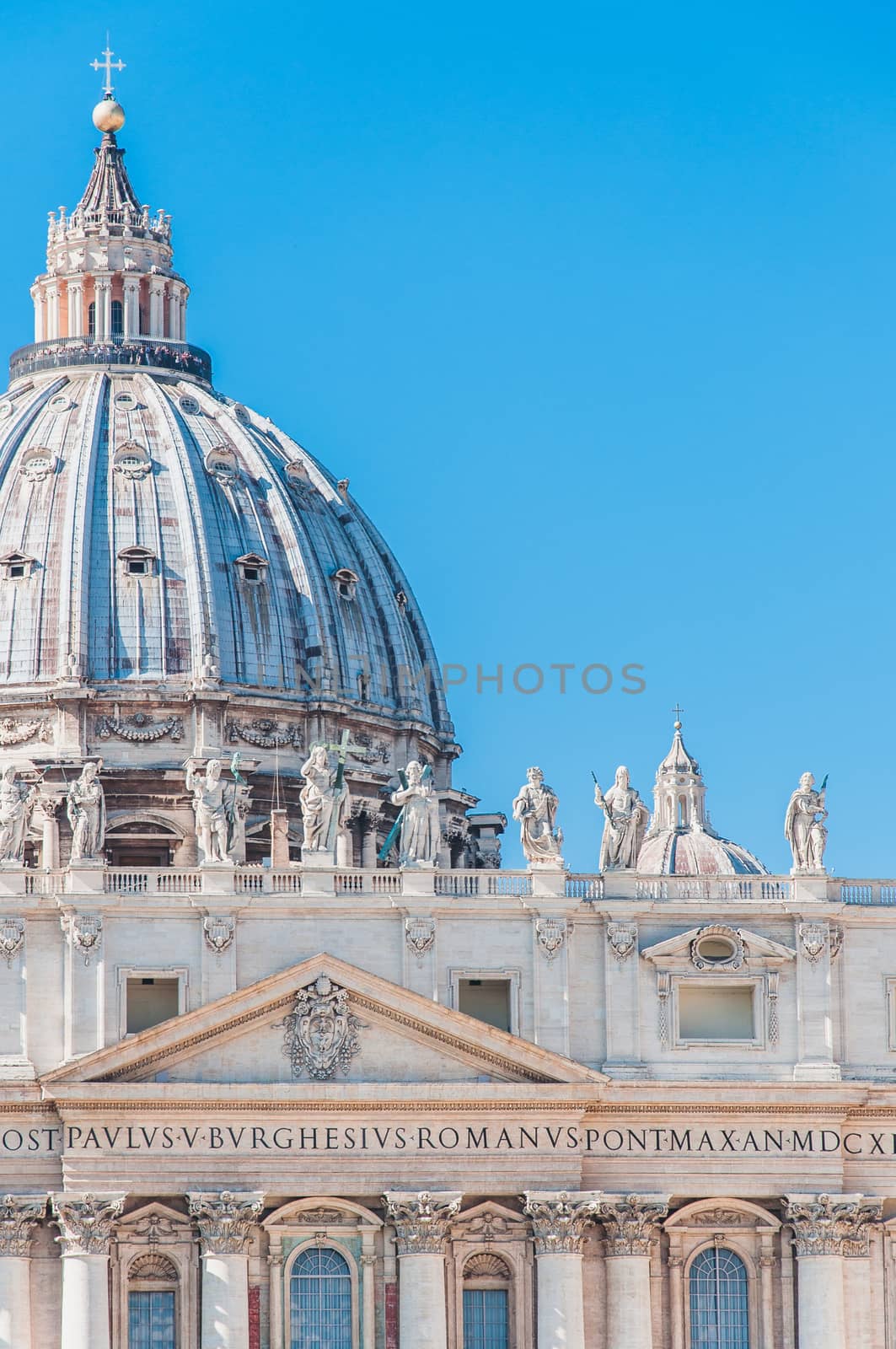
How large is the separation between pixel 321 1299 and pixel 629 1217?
710 centimetres

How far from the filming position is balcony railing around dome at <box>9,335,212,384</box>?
14488cm

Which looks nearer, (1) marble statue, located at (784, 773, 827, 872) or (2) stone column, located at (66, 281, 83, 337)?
(1) marble statue, located at (784, 773, 827, 872)

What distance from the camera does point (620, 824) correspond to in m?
105

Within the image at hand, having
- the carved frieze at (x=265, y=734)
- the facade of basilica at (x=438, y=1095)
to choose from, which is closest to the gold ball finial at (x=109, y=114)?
the carved frieze at (x=265, y=734)

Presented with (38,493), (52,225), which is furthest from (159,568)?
(52,225)

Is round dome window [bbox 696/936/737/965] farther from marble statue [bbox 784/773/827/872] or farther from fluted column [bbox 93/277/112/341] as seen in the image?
fluted column [bbox 93/277/112/341]

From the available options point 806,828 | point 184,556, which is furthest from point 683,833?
point 806,828

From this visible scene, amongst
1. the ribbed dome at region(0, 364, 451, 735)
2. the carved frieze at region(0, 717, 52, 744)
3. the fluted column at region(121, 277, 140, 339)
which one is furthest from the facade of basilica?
the fluted column at region(121, 277, 140, 339)

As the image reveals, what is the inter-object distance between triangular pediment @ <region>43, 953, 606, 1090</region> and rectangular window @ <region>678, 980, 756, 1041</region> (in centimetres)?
307

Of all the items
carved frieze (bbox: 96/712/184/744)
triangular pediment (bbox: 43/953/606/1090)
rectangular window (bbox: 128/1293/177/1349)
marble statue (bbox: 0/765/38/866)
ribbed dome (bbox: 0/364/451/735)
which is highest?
ribbed dome (bbox: 0/364/451/735)

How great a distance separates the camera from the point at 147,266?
144125 millimetres

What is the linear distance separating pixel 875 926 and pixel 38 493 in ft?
138

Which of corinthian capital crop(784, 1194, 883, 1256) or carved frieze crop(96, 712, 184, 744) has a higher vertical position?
carved frieze crop(96, 712, 184, 744)

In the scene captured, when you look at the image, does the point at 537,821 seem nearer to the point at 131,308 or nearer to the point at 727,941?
the point at 727,941
